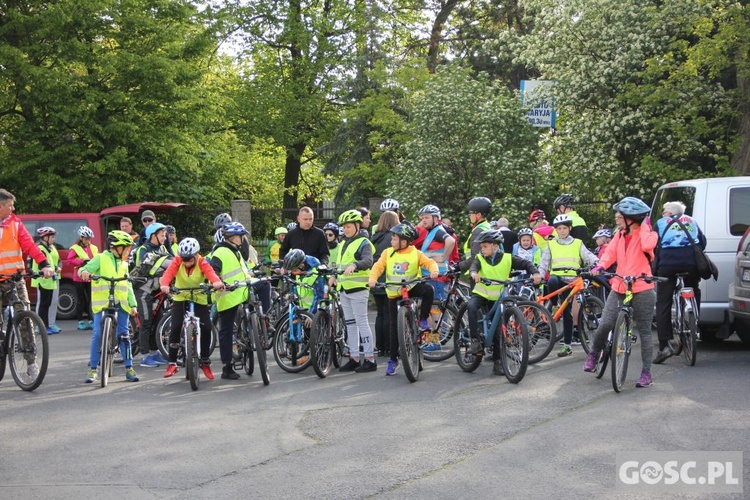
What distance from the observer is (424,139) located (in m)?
24.8

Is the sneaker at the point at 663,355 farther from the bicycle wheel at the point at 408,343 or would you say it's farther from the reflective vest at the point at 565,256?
the bicycle wheel at the point at 408,343

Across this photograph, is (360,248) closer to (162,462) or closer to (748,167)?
(162,462)

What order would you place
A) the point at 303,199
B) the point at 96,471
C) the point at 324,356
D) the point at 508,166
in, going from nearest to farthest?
the point at 96,471 < the point at 324,356 < the point at 508,166 < the point at 303,199

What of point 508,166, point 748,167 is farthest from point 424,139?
point 748,167

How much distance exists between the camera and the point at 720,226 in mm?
12500

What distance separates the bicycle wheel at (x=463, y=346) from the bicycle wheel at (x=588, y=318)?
174 centimetres

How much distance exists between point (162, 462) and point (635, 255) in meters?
5.01

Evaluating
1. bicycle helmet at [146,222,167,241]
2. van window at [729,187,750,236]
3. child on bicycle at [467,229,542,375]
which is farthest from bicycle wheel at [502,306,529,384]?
bicycle helmet at [146,222,167,241]

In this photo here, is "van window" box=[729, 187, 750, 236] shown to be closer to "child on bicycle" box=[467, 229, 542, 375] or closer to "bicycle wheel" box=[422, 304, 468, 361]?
"child on bicycle" box=[467, 229, 542, 375]

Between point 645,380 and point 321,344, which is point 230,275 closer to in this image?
point 321,344

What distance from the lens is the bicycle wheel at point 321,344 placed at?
10.7m

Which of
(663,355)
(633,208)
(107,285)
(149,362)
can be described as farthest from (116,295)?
(663,355)

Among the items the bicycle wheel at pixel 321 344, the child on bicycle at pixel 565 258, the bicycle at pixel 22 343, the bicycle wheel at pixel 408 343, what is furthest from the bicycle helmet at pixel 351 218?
the bicycle at pixel 22 343

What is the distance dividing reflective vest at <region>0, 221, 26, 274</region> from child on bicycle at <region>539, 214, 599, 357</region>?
6.15m
